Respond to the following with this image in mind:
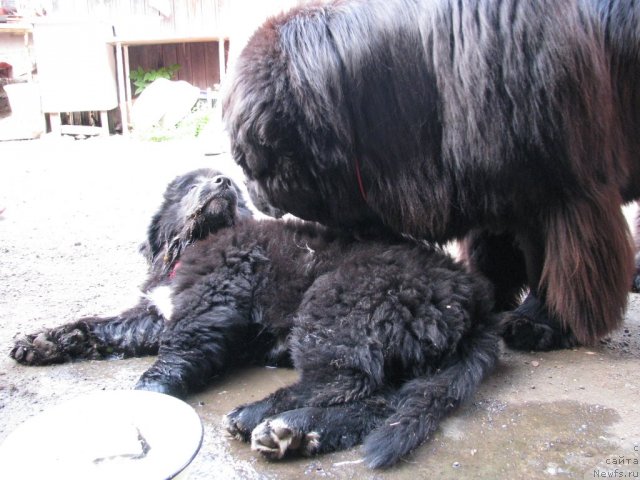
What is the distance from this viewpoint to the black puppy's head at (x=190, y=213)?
2.88 meters

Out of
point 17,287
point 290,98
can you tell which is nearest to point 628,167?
point 290,98

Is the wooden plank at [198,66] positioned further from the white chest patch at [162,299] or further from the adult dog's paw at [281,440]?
the adult dog's paw at [281,440]

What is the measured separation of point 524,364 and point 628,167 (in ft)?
3.09

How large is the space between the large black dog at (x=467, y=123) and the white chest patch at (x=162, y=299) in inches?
25.6

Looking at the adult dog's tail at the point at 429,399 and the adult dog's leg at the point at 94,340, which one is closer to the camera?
the adult dog's tail at the point at 429,399

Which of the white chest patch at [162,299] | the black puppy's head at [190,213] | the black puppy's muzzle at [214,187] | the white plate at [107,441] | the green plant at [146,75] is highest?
the green plant at [146,75]

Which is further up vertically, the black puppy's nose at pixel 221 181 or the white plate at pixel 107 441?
the black puppy's nose at pixel 221 181

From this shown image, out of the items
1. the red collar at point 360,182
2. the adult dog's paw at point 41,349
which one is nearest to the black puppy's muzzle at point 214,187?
the red collar at point 360,182

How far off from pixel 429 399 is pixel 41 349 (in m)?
1.68

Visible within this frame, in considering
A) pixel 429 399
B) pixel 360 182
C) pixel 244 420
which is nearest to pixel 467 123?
pixel 360 182

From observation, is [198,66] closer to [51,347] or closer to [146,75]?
[146,75]

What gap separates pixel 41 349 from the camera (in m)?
2.60

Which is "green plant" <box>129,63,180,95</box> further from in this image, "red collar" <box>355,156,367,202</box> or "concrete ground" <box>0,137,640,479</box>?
"red collar" <box>355,156,367,202</box>

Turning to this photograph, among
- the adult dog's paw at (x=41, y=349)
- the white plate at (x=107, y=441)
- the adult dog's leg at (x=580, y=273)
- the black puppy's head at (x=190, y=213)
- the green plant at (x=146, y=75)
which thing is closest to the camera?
the white plate at (x=107, y=441)
